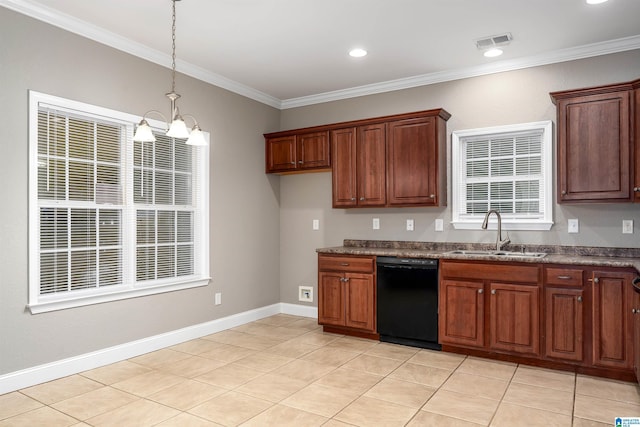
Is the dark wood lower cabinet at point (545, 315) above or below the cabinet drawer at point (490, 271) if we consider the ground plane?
below

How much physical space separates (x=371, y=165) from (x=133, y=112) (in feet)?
7.86

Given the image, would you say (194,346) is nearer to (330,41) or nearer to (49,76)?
(49,76)

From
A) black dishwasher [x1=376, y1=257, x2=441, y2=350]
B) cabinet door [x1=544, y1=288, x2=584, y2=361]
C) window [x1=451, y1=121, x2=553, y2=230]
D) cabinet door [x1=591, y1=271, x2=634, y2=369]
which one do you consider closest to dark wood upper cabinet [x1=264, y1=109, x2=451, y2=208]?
window [x1=451, y1=121, x2=553, y2=230]

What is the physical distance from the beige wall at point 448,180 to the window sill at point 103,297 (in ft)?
4.84

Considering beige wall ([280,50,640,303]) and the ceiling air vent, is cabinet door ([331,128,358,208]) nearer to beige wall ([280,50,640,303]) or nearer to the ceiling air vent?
beige wall ([280,50,640,303])

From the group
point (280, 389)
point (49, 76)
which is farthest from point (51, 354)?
point (49, 76)

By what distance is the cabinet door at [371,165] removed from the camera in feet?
15.2

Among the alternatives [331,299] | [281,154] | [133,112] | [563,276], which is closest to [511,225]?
[563,276]

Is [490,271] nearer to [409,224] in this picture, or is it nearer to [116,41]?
[409,224]

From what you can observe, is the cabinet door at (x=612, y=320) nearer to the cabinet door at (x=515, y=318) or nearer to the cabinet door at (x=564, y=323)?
the cabinet door at (x=564, y=323)

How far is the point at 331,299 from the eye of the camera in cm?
462

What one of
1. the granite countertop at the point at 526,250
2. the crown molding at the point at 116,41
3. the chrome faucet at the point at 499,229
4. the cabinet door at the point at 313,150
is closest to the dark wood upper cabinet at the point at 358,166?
the cabinet door at the point at 313,150

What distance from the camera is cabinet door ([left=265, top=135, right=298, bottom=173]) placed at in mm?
5273

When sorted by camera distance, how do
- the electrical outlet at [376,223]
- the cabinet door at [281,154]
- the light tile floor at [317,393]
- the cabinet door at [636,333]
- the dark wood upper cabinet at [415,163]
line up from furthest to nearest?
the cabinet door at [281,154]
the electrical outlet at [376,223]
the dark wood upper cabinet at [415,163]
the cabinet door at [636,333]
the light tile floor at [317,393]
